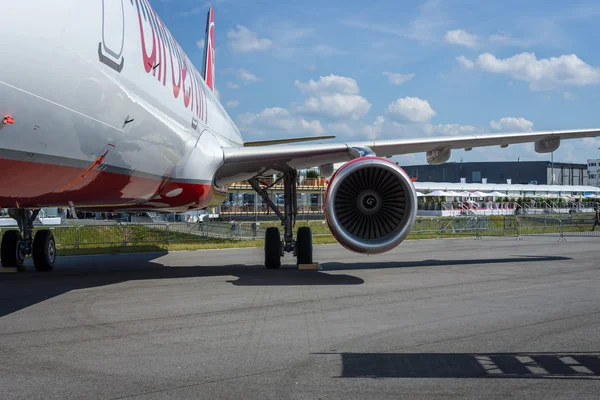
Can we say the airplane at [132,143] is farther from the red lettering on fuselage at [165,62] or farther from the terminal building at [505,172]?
the terminal building at [505,172]

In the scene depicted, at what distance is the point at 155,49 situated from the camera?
324 inches

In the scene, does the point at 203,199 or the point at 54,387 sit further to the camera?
the point at 203,199

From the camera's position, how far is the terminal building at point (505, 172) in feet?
357

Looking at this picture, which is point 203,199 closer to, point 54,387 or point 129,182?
point 129,182

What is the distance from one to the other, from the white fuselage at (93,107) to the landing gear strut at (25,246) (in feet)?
13.8

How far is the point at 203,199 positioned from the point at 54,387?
22.4 ft

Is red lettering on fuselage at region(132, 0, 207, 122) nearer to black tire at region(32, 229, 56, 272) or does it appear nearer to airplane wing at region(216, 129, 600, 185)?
airplane wing at region(216, 129, 600, 185)

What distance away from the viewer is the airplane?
17.3 feet

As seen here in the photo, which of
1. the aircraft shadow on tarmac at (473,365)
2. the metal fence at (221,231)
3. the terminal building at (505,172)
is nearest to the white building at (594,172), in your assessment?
the terminal building at (505,172)

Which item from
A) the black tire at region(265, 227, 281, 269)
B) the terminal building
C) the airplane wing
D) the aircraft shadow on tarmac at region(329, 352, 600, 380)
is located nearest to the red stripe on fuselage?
the airplane wing

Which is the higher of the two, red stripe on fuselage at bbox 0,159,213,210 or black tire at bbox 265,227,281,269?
red stripe on fuselage at bbox 0,159,213,210

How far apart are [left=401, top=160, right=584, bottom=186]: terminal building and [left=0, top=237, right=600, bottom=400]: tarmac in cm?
10265

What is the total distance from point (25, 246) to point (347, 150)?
7.35 m

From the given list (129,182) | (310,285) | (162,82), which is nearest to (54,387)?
(129,182)
